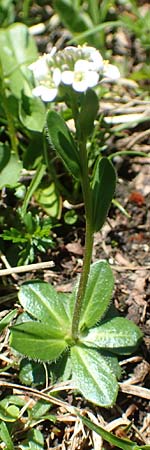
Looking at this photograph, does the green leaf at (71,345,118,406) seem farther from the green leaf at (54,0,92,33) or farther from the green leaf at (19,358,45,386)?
the green leaf at (54,0,92,33)

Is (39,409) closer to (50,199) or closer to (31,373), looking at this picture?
(31,373)

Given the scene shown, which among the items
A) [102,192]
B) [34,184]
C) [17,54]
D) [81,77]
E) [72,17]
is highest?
[72,17]

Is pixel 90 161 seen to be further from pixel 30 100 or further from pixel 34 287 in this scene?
pixel 34 287

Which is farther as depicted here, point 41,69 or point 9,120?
point 9,120

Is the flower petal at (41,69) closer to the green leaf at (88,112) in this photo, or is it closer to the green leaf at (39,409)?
the green leaf at (88,112)

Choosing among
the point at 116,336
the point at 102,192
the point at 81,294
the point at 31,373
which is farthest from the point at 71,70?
the point at 31,373

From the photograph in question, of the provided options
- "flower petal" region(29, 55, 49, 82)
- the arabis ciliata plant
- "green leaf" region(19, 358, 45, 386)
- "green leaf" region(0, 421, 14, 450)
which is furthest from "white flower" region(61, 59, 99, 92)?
"green leaf" region(0, 421, 14, 450)
